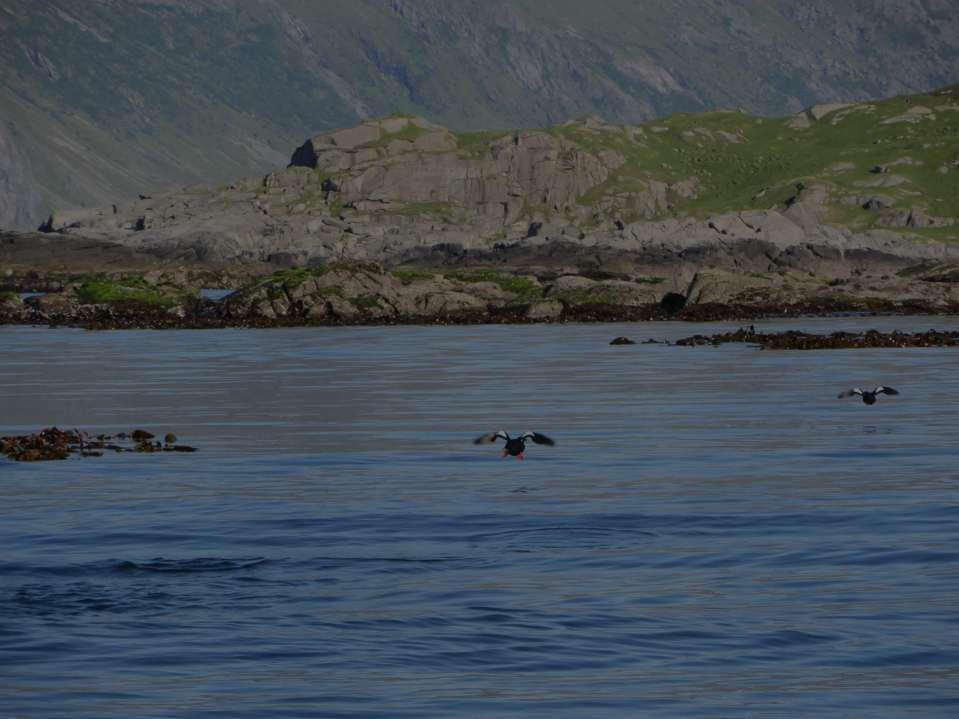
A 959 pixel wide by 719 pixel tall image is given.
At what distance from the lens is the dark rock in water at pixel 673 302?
110812 millimetres

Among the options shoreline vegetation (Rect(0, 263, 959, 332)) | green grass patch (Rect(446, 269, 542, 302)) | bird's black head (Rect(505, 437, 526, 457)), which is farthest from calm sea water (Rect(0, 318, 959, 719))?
green grass patch (Rect(446, 269, 542, 302))

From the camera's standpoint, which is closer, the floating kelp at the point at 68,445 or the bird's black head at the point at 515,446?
the bird's black head at the point at 515,446

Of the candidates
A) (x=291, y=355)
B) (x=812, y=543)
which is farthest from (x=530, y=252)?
(x=812, y=543)

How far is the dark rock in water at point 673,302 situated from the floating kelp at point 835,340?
32177 millimetres

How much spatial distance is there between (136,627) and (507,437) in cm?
1197

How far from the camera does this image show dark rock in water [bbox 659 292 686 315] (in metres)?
111

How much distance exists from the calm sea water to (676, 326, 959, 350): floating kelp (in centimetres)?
2665

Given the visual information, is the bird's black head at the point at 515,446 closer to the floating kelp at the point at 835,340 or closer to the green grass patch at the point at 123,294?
the floating kelp at the point at 835,340

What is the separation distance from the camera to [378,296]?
10988 cm

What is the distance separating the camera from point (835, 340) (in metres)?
72.8

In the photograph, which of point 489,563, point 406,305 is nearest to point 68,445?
point 489,563

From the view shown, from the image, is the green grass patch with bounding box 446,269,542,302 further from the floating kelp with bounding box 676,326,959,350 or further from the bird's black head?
the bird's black head

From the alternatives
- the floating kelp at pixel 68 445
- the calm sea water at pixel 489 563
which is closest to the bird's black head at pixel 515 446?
the calm sea water at pixel 489 563

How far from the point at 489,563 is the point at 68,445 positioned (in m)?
14.9
